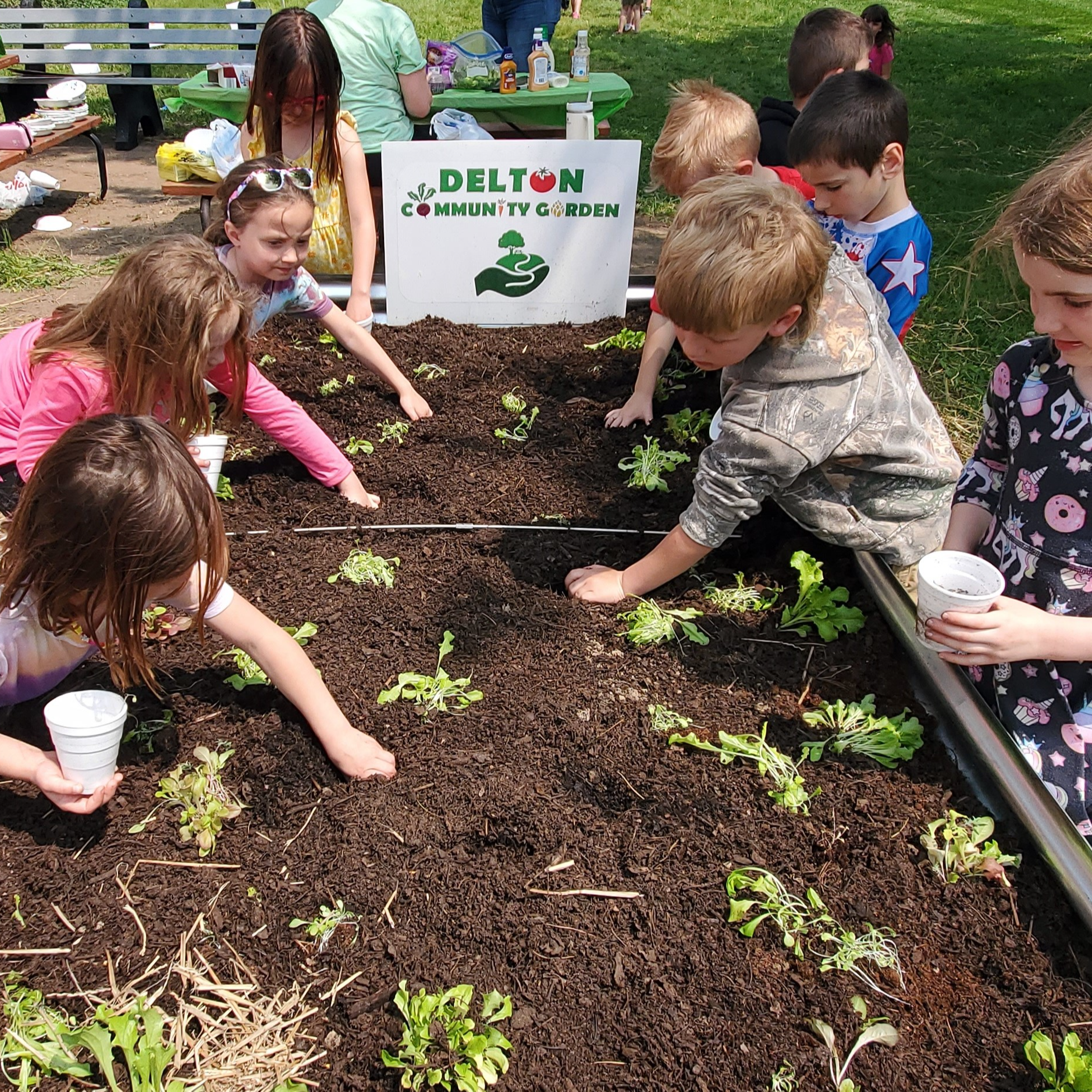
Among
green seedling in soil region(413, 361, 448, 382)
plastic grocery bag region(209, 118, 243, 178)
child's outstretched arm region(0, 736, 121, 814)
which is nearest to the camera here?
child's outstretched arm region(0, 736, 121, 814)

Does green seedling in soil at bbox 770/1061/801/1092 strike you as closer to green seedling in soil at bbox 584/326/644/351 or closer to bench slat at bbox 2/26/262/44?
green seedling in soil at bbox 584/326/644/351

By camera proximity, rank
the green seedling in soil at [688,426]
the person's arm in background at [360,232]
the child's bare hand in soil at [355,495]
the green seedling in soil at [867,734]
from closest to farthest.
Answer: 1. the green seedling in soil at [867,734]
2. the child's bare hand in soil at [355,495]
3. the green seedling in soil at [688,426]
4. the person's arm in background at [360,232]

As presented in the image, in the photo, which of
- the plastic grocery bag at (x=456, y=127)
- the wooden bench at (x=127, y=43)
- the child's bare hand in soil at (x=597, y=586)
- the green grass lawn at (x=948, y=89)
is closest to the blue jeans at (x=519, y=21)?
the green grass lawn at (x=948, y=89)

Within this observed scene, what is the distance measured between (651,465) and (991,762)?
1.73m

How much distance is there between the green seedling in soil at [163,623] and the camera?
2.86 metres

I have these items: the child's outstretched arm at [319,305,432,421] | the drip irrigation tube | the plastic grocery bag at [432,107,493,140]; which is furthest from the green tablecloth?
the drip irrigation tube

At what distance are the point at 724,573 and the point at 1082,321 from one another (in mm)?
1453

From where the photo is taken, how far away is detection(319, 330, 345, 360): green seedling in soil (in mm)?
4754

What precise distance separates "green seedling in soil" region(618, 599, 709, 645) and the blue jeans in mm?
7474

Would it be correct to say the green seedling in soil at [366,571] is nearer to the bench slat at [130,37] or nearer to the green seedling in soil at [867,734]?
the green seedling in soil at [867,734]

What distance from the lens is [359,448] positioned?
12.9 ft

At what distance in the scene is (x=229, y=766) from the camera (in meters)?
2.45

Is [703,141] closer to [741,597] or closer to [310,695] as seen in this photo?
[741,597]

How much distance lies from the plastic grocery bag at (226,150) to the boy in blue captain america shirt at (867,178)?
3582 millimetres
